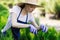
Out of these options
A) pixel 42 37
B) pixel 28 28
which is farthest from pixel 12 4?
pixel 42 37

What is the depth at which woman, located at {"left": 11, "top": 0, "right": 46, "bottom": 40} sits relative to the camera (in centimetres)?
156

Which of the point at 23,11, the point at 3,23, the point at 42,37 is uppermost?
the point at 23,11

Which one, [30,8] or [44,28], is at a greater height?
[30,8]

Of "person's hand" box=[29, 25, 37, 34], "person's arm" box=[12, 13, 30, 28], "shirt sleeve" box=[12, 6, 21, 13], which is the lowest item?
"person's hand" box=[29, 25, 37, 34]

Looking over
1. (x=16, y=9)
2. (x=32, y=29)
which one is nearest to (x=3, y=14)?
(x=16, y=9)

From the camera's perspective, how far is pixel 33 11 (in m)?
1.60

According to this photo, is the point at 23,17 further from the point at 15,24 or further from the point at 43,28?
the point at 43,28

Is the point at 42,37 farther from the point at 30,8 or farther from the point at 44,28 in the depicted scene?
the point at 30,8

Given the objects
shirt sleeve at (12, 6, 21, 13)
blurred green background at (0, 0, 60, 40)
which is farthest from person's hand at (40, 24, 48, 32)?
shirt sleeve at (12, 6, 21, 13)

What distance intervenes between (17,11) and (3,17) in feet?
0.45

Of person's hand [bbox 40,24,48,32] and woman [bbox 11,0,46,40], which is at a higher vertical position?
woman [bbox 11,0,46,40]

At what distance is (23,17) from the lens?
158 centimetres

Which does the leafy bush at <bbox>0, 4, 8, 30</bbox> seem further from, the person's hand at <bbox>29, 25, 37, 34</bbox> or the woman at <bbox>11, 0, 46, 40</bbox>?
the person's hand at <bbox>29, 25, 37, 34</bbox>

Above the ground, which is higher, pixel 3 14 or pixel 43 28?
pixel 3 14
